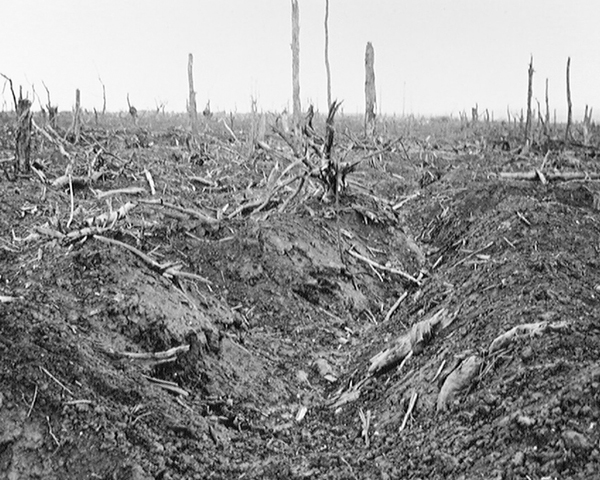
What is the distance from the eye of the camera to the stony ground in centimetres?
254

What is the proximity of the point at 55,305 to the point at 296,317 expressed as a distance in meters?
1.86

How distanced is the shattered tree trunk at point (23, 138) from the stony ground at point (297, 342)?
0.55 m

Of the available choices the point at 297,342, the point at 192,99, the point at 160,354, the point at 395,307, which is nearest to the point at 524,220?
the point at 395,307

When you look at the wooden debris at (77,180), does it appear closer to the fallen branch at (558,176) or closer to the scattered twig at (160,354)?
the scattered twig at (160,354)

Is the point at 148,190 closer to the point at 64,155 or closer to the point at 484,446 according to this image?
the point at 64,155

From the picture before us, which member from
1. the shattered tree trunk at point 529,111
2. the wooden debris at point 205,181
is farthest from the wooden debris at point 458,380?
the shattered tree trunk at point 529,111

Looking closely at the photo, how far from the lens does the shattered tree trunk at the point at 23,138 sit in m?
7.48

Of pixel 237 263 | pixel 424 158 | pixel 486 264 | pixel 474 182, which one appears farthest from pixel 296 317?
pixel 424 158

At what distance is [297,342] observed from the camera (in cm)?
458

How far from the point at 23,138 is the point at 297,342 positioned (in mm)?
4558

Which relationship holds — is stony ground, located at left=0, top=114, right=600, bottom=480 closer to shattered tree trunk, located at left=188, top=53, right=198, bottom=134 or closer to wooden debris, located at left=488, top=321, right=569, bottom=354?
wooden debris, located at left=488, top=321, right=569, bottom=354

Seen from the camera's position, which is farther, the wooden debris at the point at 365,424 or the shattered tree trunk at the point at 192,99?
the shattered tree trunk at the point at 192,99

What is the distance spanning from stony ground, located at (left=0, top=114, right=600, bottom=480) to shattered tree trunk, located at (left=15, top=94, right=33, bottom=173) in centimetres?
55

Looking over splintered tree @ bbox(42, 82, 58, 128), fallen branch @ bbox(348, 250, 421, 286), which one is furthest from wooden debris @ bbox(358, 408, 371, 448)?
splintered tree @ bbox(42, 82, 58, 128)
